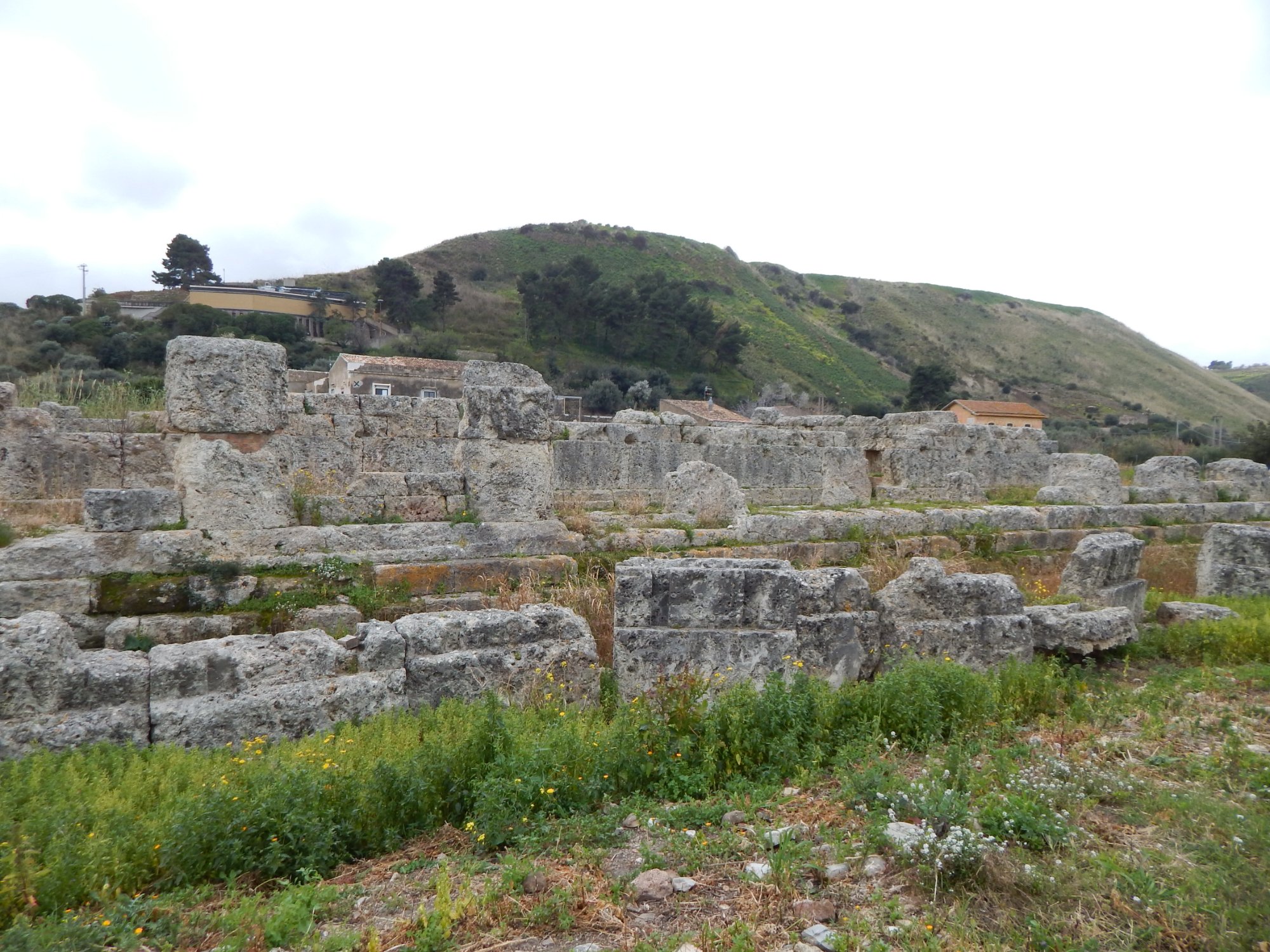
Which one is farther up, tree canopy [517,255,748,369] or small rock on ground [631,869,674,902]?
tree canopy [517,255,748,369]

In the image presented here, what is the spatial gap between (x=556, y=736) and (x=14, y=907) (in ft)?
7.36

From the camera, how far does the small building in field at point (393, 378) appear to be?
26.5 metres

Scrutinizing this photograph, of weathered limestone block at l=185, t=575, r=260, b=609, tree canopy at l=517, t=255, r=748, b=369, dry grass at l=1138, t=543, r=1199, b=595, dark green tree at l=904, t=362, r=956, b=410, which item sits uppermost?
tree canopy at l=517, t=255, r=748, b=369

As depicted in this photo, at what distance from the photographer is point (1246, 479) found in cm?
1675

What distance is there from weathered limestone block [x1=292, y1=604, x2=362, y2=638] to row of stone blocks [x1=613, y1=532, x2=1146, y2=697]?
229 centimetres

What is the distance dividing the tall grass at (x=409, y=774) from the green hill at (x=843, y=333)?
134 ft

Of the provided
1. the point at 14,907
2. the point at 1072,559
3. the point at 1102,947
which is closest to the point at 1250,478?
the point at 1072,559

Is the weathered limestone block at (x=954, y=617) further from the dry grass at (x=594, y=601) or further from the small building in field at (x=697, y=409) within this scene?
the small building in field at (x=697, y=409)

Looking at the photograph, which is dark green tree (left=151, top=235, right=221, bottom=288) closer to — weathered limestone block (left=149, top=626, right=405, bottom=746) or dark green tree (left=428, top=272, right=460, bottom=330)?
dark green tree (left=428, top=272, right=460, bottom=330)

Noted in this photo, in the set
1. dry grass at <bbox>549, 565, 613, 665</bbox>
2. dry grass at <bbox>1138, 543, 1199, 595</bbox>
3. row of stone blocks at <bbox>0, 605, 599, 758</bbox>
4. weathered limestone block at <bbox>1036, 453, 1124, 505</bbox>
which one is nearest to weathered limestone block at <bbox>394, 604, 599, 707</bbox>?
row of stone blocks at <bbox>0, 605, 599, 758</bbox>

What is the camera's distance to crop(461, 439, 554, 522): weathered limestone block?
801 centimetres

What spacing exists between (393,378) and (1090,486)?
20.7 metres

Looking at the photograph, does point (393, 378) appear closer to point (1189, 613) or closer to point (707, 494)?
point (707, 494)

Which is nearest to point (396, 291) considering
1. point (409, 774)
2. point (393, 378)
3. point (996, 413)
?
point (393, 378)
